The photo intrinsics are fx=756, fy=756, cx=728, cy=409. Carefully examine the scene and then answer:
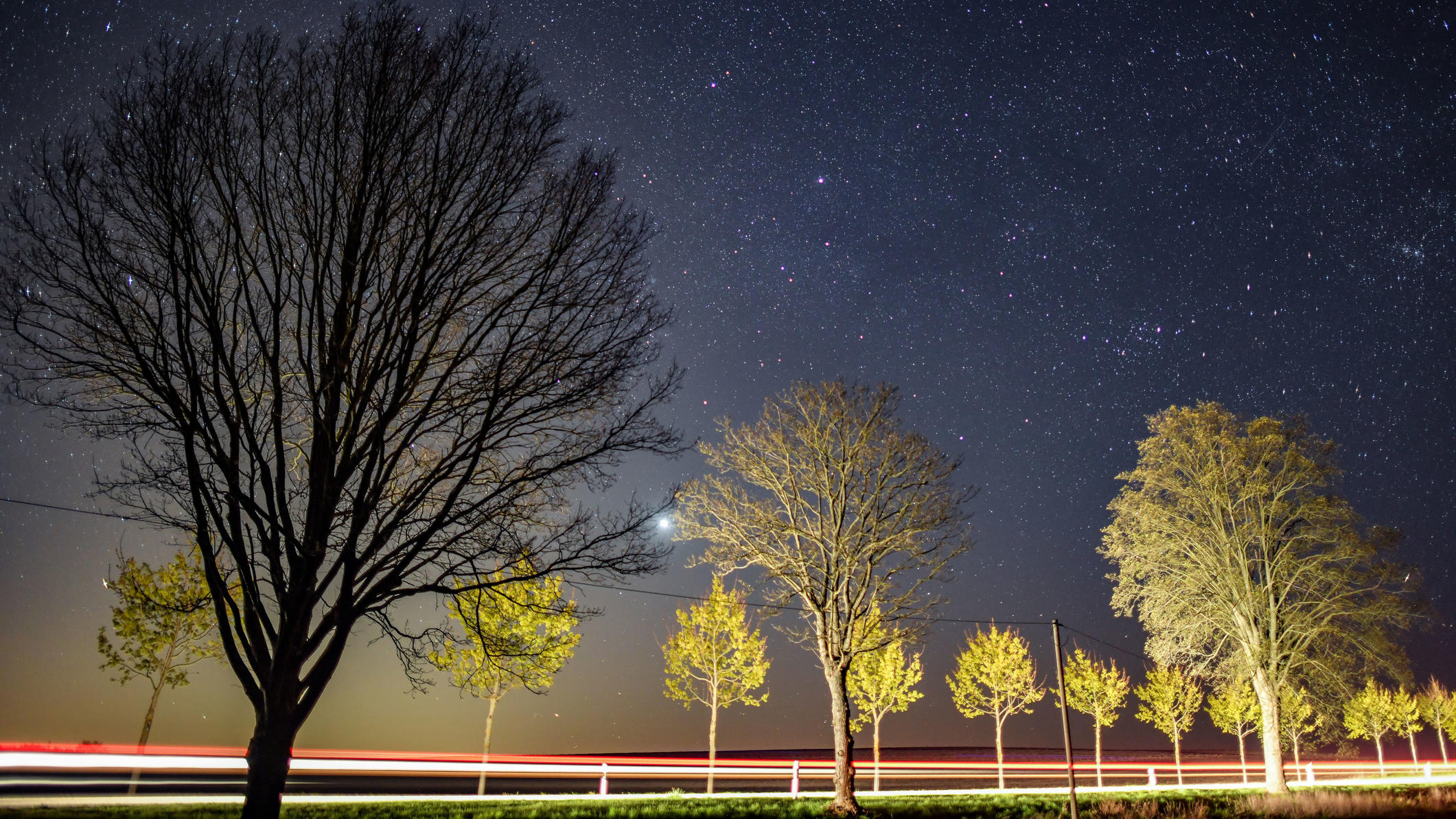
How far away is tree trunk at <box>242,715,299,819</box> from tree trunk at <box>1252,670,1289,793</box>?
2597 centimetres

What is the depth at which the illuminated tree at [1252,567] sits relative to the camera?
2244cm

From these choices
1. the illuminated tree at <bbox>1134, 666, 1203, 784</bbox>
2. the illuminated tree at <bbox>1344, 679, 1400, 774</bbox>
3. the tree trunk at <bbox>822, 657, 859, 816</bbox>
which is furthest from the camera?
the illuminated tree at <bbox>1344, 679, 1400, 774</bbox>

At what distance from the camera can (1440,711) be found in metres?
63.6

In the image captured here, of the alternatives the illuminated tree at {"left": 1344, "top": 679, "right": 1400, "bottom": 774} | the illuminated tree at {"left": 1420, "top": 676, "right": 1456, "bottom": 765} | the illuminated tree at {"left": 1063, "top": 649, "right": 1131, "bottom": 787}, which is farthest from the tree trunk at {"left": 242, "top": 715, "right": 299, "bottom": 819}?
the illuminated tree at {"left": 1420, "top": 676, "right": 1456, "bottom": 765}

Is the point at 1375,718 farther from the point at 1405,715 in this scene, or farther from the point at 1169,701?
the point at 1169,701

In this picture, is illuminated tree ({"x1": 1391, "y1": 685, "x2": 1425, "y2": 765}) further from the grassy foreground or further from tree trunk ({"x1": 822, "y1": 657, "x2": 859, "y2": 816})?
tree trunk ({"x1": 822, "y1": 657, "x2": 859, "y2": 816})

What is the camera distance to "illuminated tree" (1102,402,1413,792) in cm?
2244

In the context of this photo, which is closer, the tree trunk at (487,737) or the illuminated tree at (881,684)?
the tree trunk at (487,737)

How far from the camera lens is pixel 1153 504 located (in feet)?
79.3

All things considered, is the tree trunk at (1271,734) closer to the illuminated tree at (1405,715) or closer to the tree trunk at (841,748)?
the tree trunk at (841,748)

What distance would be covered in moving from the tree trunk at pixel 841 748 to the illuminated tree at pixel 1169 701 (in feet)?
124

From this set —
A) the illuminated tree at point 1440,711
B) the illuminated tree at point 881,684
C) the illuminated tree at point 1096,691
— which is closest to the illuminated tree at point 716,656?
the illuminated tree at point 881,684

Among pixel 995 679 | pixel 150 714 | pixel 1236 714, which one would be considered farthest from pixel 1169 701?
pixel 150 714

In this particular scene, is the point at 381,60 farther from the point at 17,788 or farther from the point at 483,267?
the point at 17,788
